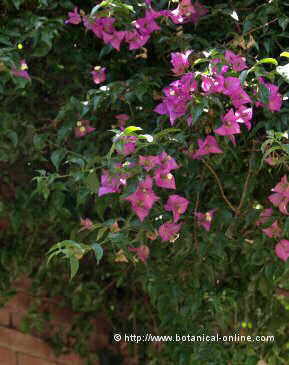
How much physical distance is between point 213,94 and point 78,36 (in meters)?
0.55

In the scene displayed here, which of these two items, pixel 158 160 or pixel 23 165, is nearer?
pixel 158 160

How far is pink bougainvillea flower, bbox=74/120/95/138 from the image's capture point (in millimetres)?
1816

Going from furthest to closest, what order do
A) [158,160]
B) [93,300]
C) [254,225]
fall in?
1. [93,300]
2. [254,225]
3. [158,160]

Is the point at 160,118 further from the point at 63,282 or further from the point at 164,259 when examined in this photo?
the point at 63,282

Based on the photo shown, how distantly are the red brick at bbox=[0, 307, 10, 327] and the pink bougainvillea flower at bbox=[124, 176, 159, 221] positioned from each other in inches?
30.1

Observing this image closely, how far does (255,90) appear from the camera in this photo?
165 cm

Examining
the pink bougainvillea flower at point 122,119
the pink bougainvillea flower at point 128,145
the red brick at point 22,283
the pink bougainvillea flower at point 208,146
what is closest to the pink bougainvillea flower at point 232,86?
the pink bougainvillea flower at point 208,146

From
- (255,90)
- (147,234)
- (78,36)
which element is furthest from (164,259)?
(78,36)

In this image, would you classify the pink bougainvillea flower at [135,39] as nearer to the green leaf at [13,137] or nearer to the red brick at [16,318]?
the green leaf at [13,137]

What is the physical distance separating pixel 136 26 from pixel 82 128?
27 cm

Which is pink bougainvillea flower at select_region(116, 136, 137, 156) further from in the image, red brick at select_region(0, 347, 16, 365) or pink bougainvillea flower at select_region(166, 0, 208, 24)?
red brick at select_region(0, 347, 16, 365)

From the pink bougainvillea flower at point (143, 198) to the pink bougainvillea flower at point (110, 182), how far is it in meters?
0.03

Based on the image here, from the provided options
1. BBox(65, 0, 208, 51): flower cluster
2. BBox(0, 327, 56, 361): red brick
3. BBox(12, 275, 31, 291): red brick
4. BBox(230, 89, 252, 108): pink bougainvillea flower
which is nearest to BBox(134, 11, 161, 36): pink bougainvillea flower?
BBox(65, 0, 208, 51): flower cluster

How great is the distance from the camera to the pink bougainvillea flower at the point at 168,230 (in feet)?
5.45
